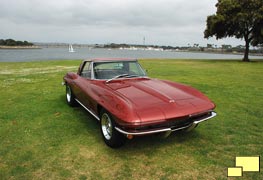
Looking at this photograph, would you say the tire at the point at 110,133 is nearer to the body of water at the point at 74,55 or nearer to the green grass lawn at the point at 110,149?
the green grass lawn at the point at 110,149

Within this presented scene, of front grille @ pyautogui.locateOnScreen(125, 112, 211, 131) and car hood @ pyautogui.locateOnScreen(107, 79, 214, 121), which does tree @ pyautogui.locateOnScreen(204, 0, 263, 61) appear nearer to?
car hood @ pyautogui.locateOnScreen(107, 79, 214, 121)

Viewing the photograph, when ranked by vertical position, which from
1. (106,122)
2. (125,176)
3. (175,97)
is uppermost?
(175,97)

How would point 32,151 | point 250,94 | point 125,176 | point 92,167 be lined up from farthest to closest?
point 250,94, point 32,151, point 92,167, point 125,176

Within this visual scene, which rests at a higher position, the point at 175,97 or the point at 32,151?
the point at 175,97

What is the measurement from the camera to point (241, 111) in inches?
244

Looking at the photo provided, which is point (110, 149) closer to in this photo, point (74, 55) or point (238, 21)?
point (238, 21)

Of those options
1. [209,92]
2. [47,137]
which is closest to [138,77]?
[47,137]

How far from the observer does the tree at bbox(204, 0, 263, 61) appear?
28.5 m

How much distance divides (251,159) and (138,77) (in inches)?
112

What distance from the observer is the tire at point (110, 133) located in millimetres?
3828

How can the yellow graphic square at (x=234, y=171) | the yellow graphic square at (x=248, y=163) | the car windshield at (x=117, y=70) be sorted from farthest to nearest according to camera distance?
1. the car windshield at (x=117, y=70)
2. the yellow graphic square at (x=248, y=163)
3. the yellow graphic square at (x=234, y=171)

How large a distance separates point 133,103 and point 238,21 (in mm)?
30024

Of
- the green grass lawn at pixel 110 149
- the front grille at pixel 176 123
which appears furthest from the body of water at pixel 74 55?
the front grille at pixel 176 123

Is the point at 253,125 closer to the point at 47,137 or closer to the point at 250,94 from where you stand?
the point at 250,94
